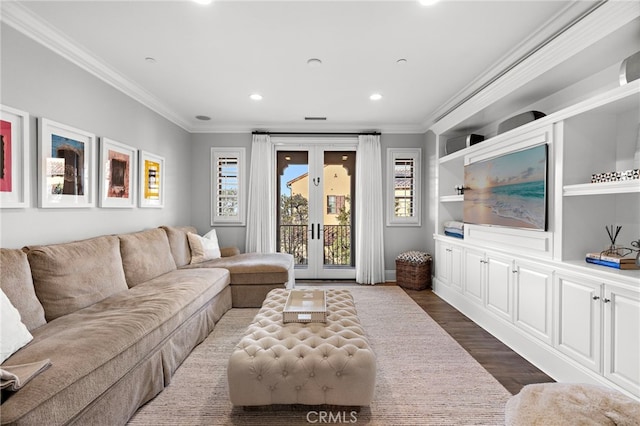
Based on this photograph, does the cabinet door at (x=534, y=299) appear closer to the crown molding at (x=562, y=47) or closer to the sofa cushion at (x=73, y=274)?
the crown molding at (x=562, y=47)

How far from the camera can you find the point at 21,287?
1859 mm

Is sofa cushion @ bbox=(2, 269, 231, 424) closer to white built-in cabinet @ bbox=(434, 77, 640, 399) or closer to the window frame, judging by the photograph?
the window frame

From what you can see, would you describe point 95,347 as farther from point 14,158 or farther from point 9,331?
point 14,158

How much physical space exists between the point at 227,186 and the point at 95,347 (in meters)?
3.86

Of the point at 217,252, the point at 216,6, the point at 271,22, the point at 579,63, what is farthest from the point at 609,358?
the point at 217,252

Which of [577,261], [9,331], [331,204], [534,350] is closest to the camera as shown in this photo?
[9,331]

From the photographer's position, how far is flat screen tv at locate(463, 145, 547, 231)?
Answer: 250cm

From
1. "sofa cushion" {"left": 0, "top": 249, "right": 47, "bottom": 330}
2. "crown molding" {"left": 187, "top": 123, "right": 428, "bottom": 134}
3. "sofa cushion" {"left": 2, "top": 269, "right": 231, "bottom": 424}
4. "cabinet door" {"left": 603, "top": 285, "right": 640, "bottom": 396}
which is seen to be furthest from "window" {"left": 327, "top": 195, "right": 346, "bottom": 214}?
"sofa cushion" {"left": 0, "top": 249, "right": 47, "bottom": 330}

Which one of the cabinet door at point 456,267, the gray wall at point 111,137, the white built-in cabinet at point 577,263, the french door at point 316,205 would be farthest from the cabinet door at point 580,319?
the french door at point 316,205

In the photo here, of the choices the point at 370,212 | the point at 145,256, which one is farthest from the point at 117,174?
the point at 370,212

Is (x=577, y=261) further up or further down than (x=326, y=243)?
further up

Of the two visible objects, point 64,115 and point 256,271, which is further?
point 256,271

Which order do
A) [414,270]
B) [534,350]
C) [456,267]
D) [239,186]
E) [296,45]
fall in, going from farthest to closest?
[239,186] < [414,270] < [456,267] < [296,45] < [534,350]

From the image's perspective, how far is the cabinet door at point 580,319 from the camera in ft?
6.42
